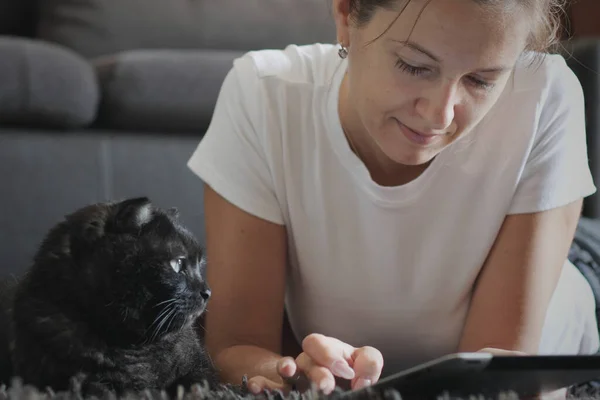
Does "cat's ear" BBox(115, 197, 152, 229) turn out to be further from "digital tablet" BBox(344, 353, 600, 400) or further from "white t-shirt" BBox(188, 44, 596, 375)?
"digital tablet" BBox(344, 353, 600, 400)

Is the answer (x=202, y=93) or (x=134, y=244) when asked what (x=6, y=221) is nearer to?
(x=202, y=93)

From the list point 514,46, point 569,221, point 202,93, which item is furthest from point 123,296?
point 202,93

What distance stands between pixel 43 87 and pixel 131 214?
0.84 meters

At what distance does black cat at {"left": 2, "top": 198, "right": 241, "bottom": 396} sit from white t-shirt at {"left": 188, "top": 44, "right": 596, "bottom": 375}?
236 millimetres

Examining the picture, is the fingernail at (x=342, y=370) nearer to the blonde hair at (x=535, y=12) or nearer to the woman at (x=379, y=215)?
the woman at (x=379, y=215)

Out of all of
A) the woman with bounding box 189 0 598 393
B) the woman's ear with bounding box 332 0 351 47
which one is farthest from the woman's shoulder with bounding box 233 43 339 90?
the woman's ear with bounding box 332 0 351 47

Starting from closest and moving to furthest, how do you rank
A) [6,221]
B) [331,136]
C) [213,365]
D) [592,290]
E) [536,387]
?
A: [536,387] → [213,365] → [331,136] → [592,290] → [6,221]

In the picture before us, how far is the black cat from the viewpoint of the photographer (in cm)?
83

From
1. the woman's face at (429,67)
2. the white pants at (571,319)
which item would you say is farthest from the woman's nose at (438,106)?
the white pants at (571,319)

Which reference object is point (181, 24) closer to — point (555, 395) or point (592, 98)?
point (592, 98)

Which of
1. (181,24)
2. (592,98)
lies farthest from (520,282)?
(181,24)

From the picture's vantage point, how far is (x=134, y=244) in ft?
2.93

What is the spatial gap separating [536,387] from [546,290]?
0.35 m

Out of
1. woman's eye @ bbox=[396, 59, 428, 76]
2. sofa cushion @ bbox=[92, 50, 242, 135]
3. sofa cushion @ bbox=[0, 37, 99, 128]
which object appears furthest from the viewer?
sofa cushion @ bbox=[92, 50, 242, 135]
